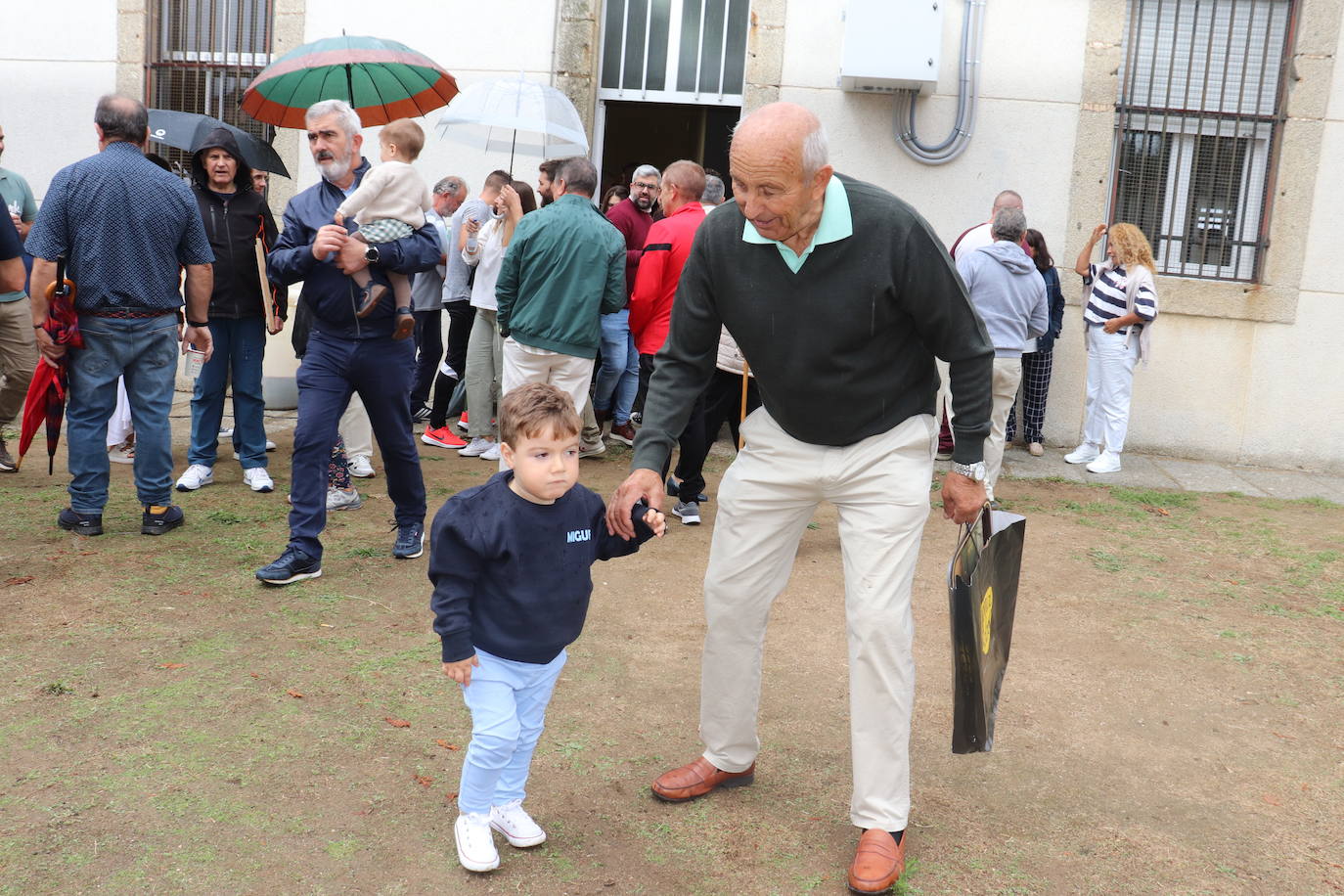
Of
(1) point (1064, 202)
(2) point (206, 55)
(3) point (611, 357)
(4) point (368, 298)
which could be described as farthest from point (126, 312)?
(1) point (1064, 202)

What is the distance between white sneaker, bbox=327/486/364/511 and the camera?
261 inches

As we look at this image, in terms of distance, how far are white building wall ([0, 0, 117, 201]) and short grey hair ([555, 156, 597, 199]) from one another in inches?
224

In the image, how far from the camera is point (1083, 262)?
30.3ft

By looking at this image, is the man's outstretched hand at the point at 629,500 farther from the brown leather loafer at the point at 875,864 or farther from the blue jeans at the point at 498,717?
the brown leather loafer at the point at 875,864

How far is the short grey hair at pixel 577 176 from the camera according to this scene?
6754mm

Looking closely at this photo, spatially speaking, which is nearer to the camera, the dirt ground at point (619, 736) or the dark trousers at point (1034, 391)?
the dirt ground at point (619, 736)

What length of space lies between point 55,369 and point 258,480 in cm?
138

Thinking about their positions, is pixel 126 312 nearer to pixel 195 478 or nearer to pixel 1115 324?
pixel 195 478

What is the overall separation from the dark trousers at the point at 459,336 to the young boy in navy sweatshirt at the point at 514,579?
595 cm

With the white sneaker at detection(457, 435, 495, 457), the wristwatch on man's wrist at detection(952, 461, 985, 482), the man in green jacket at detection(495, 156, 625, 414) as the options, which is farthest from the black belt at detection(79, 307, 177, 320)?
the wristwatch on man's wrist at detection(952, 461, 985, 482)

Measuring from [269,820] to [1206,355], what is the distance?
27.0 ft

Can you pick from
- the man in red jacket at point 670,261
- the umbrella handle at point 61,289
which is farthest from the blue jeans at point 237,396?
the man in red jacket at point 670,261

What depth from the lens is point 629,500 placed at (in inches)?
123

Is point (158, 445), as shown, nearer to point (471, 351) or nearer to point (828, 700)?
point (471, 351)
